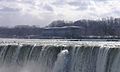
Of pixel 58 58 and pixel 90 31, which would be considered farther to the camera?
pixel 90 31

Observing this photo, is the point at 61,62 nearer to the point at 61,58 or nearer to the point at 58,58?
the point at 61,58

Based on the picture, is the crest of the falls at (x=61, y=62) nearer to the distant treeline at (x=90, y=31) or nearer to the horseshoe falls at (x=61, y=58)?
the horseshoe falls at (x=61, y=58)

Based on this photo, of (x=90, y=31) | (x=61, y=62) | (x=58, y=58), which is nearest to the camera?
(x=61, y=62)

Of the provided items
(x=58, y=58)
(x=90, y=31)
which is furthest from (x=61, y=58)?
(x=90, y=31)

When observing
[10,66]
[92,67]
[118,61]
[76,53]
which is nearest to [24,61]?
[10,66]

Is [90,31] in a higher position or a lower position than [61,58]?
lower

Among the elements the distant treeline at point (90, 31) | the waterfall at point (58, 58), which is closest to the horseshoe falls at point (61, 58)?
the waterfall at point (58, 58)

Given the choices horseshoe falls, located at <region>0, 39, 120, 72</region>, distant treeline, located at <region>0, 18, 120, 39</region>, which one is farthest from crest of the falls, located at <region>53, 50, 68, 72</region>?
distant treeline, located at <region>0, 18, 120, 39</region>

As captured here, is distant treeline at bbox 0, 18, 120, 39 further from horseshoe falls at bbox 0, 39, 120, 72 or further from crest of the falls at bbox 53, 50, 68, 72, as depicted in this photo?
crest of the falls at bbox 53, 50, 68, 72
